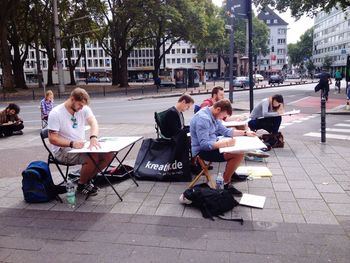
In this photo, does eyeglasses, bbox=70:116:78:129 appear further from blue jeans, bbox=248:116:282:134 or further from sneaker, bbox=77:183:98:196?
blue jeans, bbox=248:116:282:134

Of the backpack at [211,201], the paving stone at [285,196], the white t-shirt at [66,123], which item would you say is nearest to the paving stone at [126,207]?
the backpack at [211,201]

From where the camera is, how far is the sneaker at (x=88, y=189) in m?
5.56

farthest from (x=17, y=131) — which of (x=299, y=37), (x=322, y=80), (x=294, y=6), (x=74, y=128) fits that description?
(x=299, y=37)

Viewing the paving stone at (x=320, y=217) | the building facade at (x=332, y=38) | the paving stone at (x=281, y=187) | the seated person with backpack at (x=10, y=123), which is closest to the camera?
the paving stone at (x=320, y=217)

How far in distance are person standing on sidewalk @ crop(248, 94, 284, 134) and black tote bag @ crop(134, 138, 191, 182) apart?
3.32m

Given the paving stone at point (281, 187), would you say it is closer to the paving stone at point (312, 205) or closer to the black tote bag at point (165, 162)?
the paving stone at point (312, 205)

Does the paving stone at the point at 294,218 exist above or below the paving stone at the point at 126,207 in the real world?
below

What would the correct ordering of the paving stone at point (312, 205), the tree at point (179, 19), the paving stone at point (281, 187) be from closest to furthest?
the paving stone at point (312, 205) < the paving stone at point (281, 187) < the tree at point (179, 19)

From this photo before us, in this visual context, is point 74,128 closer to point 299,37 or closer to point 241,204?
point 241,204

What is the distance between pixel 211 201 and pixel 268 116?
442cm

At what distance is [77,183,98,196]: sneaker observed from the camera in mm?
5562

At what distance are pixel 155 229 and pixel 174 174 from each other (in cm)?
192

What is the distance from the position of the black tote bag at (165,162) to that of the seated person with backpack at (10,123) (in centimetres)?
671

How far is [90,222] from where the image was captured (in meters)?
4.59
